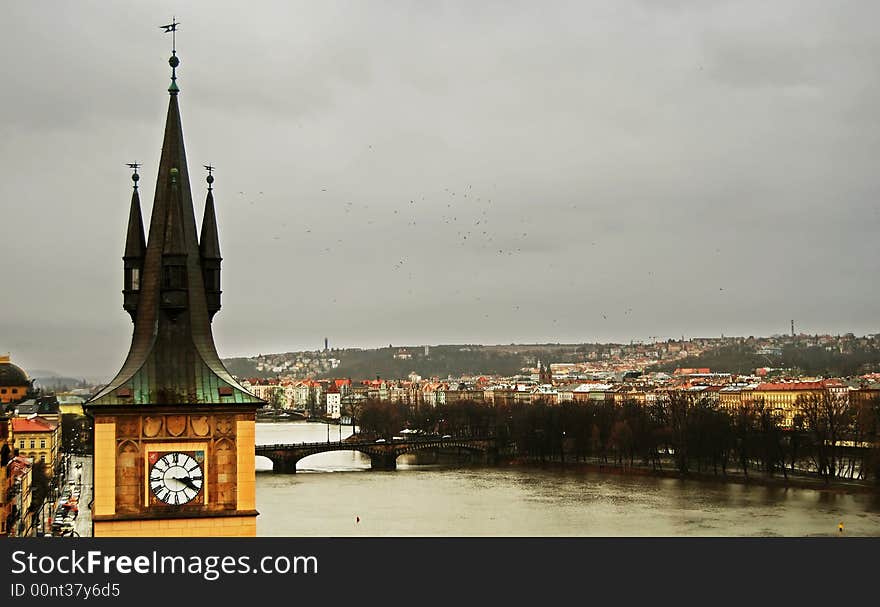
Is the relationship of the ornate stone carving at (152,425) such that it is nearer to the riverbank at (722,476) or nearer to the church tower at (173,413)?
the church tower at (173,413)

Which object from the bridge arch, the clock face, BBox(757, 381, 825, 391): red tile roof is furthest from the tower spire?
BBox(757, 381, 825, 391): red tile roof

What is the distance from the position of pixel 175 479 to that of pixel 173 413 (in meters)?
0.63

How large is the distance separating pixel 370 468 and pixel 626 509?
29.2m

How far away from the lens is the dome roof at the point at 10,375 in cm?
9425

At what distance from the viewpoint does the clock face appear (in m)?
11.8

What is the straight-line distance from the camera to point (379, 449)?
80438mm

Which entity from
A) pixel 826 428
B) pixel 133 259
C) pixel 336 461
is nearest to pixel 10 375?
pixel 336 461

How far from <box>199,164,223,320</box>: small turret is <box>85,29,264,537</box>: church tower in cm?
2

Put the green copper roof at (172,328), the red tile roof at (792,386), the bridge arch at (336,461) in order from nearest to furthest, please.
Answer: the green copper roof at (172,328), the bridge arch at (336,461), the red tile roof at (792,386)

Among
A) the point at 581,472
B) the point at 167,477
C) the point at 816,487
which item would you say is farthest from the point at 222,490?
the point at 581,472

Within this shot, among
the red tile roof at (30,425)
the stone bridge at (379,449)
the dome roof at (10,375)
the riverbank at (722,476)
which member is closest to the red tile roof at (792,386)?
the stone bridge at (379,449)

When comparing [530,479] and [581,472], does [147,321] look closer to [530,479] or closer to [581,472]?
[530,479]

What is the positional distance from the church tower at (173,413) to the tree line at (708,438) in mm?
51956

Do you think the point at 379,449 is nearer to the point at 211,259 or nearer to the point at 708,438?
the point at 708,438
